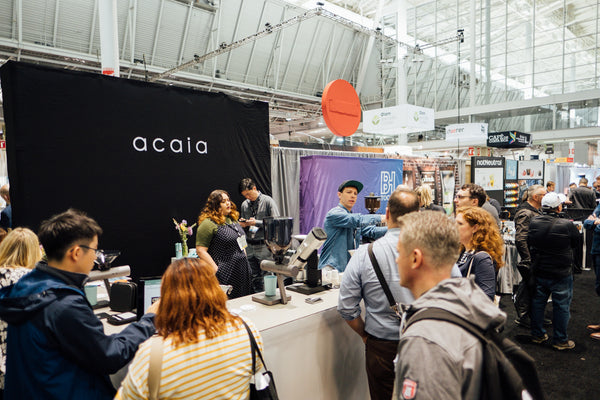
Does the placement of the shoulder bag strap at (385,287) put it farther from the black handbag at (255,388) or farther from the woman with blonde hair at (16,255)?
the woman with blonde hair at (16,255)

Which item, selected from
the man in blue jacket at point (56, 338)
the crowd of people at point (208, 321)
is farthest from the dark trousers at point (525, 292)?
the man in blue jacket at point (56, 338)

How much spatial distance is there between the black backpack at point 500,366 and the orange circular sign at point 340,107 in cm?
385

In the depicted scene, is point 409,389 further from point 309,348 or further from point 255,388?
point 309,348

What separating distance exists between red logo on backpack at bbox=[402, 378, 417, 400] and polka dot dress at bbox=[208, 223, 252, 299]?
2.29 m

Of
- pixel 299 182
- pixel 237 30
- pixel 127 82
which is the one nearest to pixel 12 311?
pixel 127 82

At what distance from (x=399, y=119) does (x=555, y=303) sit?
496 centimetres

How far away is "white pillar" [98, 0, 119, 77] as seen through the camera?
5.37 meters

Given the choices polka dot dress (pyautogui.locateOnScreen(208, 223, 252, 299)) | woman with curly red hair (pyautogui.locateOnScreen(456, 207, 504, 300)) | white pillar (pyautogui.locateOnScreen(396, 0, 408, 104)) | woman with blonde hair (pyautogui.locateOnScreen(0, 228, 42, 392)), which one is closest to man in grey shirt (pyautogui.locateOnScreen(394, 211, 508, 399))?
woman with curly red hair (pyautogui.locateOnScreen(456, 207, 504, 300))

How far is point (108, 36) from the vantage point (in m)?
5.38

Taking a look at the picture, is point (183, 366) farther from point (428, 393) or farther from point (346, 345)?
point (346, 345)

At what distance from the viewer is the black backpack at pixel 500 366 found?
0.76m

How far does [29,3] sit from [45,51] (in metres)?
1.00

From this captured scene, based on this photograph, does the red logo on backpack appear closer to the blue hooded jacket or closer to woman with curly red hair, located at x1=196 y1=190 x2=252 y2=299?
the blue hooded jacket

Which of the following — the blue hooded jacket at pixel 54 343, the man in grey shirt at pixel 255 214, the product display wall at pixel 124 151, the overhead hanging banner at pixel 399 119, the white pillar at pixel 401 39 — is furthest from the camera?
the white pillar at pixel 401 39
